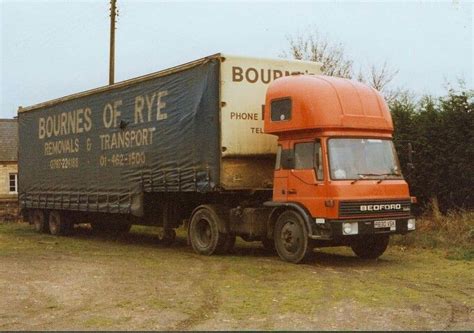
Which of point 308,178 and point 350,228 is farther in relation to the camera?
point 308,178

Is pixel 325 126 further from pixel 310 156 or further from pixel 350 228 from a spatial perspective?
pixel 350 228

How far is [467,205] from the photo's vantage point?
1775cm

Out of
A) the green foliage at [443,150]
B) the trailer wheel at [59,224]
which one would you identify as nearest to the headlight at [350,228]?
the green foliage at [443,150]

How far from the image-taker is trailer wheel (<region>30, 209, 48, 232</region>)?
22.3m

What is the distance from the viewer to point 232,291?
991cm

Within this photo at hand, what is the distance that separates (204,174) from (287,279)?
3756 millimetres

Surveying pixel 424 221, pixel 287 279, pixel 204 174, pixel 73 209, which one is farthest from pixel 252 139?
pixel 73 209

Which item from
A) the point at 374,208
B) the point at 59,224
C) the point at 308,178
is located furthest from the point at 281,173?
the point at 59,224

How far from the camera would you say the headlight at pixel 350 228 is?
12.2 meters

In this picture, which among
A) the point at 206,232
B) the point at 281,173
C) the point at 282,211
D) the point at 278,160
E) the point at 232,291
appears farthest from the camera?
the point at 206,232

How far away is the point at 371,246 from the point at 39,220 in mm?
12367

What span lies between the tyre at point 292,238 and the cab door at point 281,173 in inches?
13.3

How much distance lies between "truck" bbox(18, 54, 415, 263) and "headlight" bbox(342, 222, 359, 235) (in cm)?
2

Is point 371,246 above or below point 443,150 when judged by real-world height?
below
